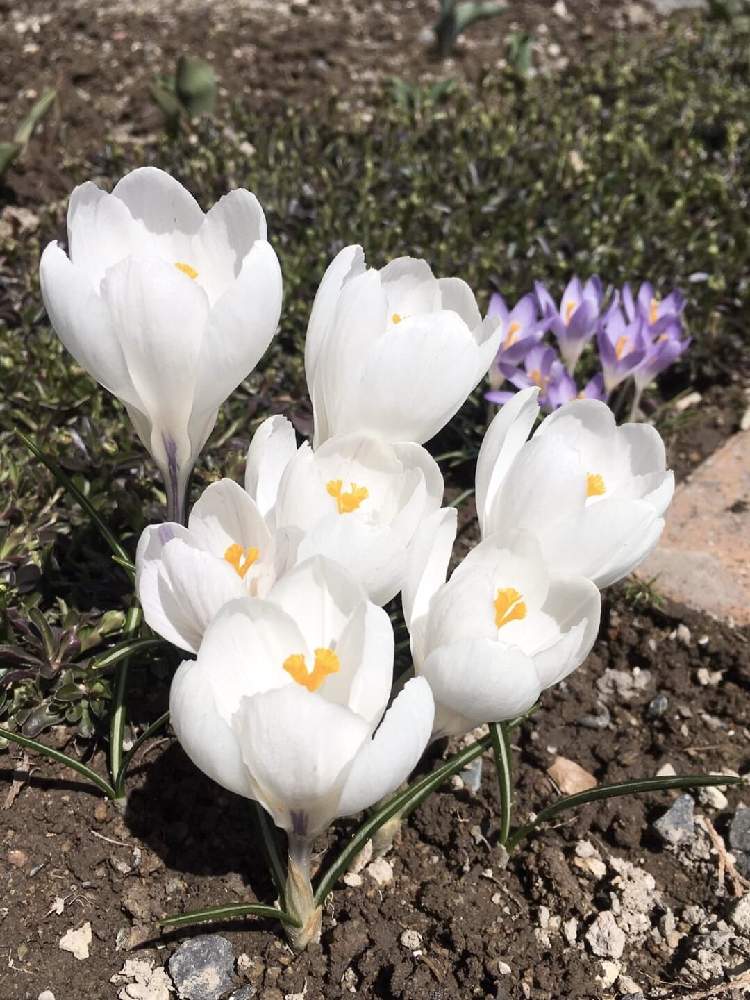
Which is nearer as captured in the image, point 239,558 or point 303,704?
point 303,704

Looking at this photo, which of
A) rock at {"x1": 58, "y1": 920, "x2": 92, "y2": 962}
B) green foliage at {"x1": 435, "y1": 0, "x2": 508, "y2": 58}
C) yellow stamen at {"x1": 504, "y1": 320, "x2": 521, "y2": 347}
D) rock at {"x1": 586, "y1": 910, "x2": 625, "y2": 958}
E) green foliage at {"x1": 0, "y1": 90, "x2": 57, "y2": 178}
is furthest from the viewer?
green foliage at {"x1": 435, "y1": 0, "x2": 508, "y2": 58}

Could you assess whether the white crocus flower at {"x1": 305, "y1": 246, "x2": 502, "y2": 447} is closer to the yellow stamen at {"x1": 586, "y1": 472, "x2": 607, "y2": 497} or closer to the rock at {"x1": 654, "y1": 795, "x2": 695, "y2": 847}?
the yellow stamen at {"x1": 586, "y1": 472, "x2": 607, "y2": 497}

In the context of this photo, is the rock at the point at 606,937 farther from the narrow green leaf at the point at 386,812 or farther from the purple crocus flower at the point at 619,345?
the purple crocus flower at the point at 619,345

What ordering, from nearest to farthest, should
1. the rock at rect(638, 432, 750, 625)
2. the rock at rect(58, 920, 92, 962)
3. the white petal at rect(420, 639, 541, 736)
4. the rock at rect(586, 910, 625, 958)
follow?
the white petal at rect(420, 639, 541, 736), the rock at rect(58, 920, 92, 962), the rock at rect(586, 910, 625, 958), the rock at rect(638, 432, 750, 625)

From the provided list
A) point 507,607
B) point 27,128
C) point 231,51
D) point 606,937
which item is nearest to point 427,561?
point 507,607

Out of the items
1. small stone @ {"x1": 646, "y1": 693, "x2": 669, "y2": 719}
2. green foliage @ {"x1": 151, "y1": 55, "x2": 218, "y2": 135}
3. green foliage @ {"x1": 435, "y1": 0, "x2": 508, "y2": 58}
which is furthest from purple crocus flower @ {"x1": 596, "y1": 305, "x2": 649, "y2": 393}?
green foliage @ {"x1": 435, "y1": 0, "x2": 508, "y2": 58}

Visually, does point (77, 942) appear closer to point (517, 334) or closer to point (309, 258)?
point (517, 334)
